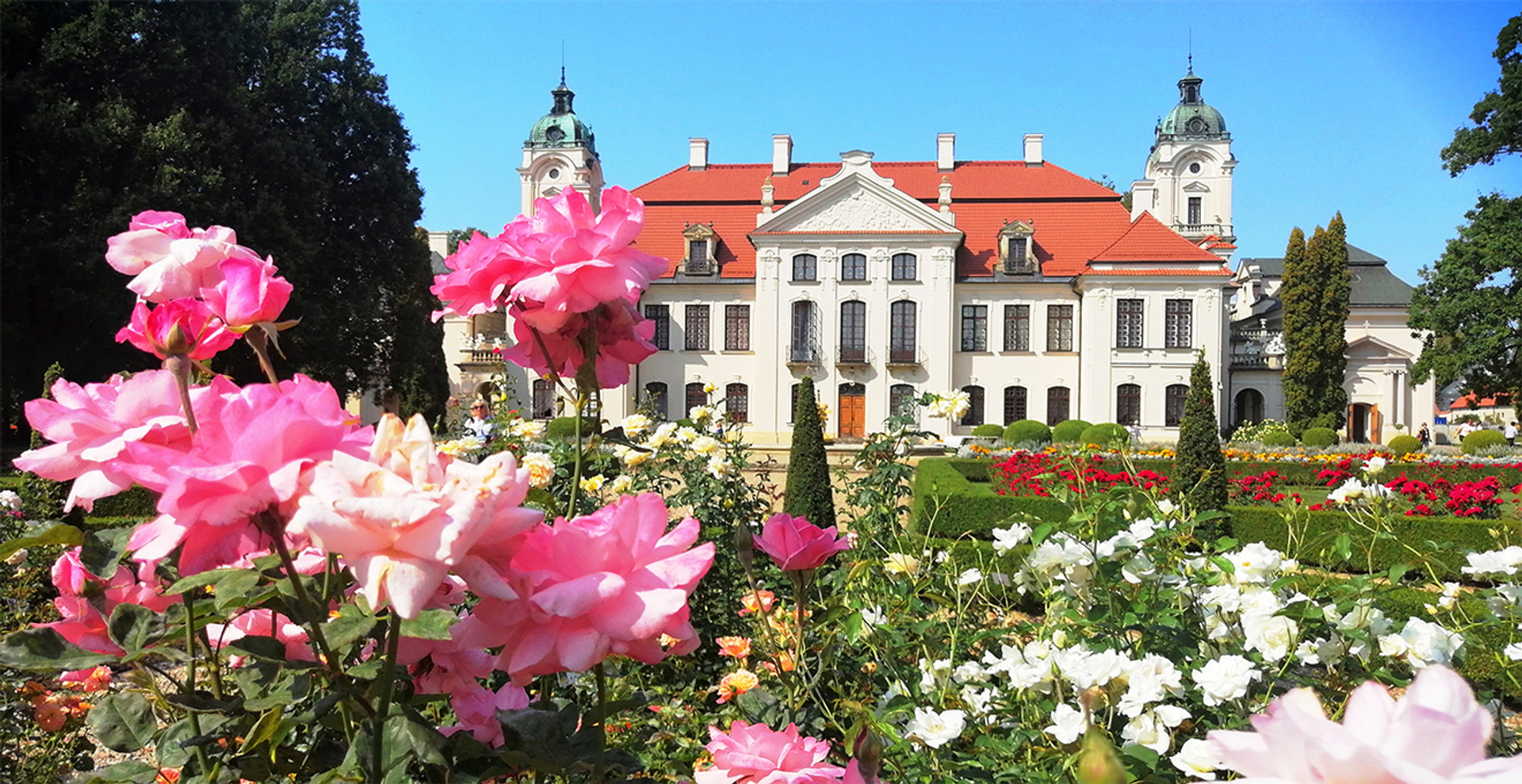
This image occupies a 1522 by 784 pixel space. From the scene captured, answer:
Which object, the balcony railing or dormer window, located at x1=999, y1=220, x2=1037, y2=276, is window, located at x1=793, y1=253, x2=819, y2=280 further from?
dormer window, located at x1=999, y1=220, x2=1037, y2=276

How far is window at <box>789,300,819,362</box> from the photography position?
2572 centimetres

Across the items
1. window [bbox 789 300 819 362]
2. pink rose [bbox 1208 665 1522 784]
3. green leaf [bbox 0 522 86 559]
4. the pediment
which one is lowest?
pink rose [bbox 1208 665 1522 784]

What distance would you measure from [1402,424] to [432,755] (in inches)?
1328

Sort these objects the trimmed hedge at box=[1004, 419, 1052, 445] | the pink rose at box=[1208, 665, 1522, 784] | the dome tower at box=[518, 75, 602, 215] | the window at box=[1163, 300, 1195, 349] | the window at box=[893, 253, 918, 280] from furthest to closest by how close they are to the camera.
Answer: the dome tower at box=[518, 75, 602, 215]
the window at box=[893, 253, 918, 280]
the window at box=[1163, 300, 1195, 349]
the trimmed hedge at box=[1004, 419, 1052, 445]
the pink rose at box=[1208, 665, 1522, 784]

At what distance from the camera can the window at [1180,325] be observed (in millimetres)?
24609

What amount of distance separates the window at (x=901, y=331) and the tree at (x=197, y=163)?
12747mm

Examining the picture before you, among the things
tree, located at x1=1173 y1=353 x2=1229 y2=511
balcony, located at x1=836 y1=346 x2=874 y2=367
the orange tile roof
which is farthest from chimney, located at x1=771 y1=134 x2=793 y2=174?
tree, located at x1=1173 y1=353 x2=1229 y2=511

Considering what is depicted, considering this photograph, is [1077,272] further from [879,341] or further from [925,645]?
[925,645]

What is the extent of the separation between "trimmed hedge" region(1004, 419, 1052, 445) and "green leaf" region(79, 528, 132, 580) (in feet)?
73.8

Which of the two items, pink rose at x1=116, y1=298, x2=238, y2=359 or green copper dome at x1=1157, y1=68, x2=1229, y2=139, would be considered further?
green copper dome at x1=1157, y1=68, x2=1229, y2=139

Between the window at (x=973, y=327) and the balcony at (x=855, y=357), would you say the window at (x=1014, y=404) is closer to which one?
the window at (x=973, y=327)

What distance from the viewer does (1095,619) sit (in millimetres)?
1690

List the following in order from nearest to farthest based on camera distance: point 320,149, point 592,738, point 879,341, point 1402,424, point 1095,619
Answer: point 592,738, point 1095,619, point 320,149, point 879,341, point 1402,424

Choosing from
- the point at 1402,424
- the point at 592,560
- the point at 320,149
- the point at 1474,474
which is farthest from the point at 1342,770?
the point at 1402,424
